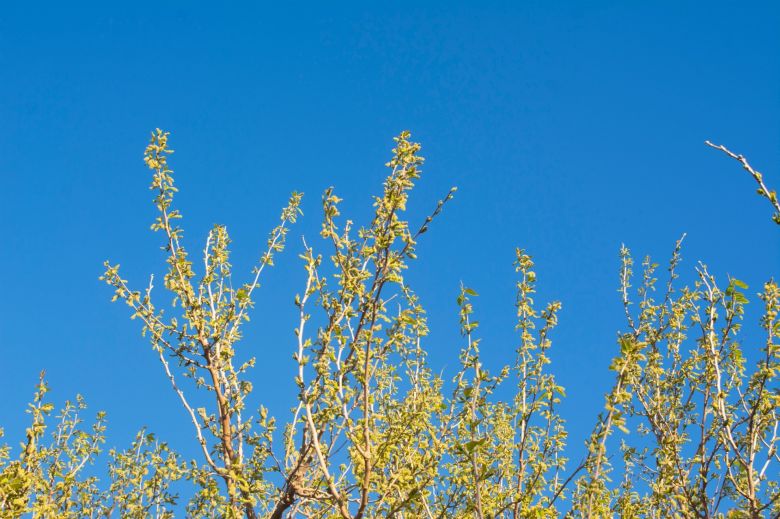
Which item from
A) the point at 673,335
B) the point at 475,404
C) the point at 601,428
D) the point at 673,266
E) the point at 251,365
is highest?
the point at 673,266

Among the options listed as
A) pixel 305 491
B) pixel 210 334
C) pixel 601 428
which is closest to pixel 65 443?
pixel 210 334

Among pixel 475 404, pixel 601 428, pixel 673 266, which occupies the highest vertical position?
pixel 673 266

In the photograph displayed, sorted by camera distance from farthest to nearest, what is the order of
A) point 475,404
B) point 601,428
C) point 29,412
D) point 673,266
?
point 673,266
point 29,412
point 475,404
point 601,428

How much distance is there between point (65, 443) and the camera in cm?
961

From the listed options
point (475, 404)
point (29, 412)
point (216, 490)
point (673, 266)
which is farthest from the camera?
point (673, 266)

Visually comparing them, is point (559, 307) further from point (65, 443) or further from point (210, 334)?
point (65, 443)

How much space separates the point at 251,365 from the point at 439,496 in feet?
8.37

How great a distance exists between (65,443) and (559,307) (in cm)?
660

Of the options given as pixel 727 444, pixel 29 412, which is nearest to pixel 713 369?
pixel 727 444

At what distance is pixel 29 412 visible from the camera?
7.41 m

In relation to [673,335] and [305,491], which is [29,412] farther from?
[673,335]

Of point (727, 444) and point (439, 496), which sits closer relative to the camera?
point (727, 444)

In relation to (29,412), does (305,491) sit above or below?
below

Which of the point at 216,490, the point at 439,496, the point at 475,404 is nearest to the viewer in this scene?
the point at 475,404
